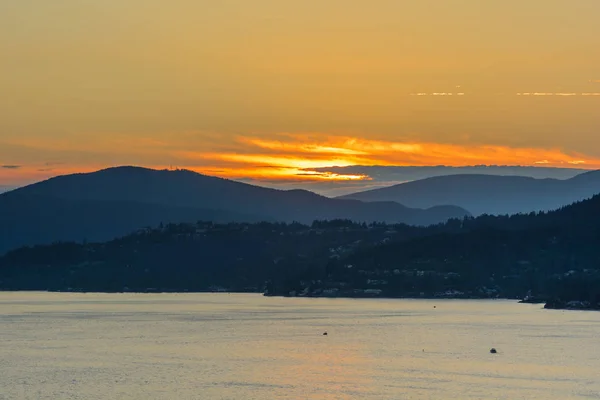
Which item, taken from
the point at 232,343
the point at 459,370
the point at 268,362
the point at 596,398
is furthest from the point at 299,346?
the point at 596,398

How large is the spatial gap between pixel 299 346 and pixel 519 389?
43.9m

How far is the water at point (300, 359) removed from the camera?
95.1 m

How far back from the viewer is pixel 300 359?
392ft

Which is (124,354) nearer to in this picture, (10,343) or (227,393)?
(10,343)

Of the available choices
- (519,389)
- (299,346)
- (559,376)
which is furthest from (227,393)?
(299,346)

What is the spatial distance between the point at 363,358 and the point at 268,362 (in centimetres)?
1008

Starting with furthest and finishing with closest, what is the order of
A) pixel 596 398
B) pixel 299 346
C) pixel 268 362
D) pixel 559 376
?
1. pixel 299 346
2. pixel 268 362
3. pixel 559 376
4. pixel 596 398

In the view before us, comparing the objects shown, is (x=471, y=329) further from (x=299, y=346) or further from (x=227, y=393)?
(x=227, y=393)

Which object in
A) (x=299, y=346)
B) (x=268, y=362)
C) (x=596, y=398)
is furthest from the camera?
(x=299, y=346)

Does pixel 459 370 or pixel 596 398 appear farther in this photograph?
pixel 459 370

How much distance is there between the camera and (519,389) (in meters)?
94.6

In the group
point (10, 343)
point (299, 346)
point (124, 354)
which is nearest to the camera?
point (124, 354)

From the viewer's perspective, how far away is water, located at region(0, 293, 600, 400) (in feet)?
312

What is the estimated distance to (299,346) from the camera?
135125mm
